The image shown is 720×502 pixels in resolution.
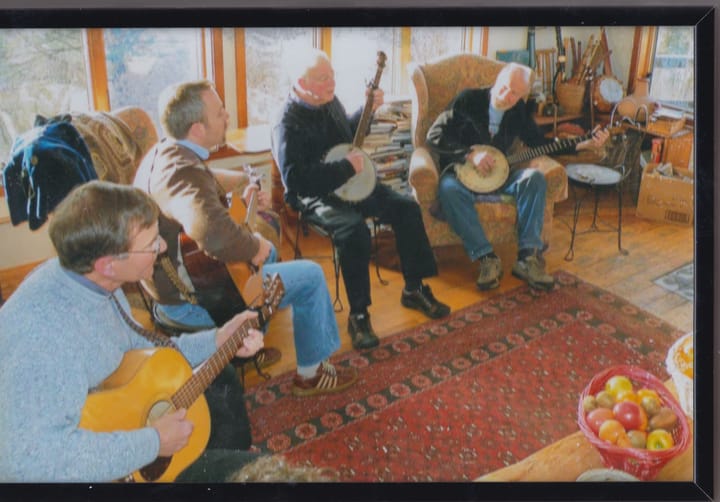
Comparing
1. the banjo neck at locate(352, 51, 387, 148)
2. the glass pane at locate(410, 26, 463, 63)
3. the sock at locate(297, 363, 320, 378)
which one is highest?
the glass pane at locate(410, 26, 463, 63)

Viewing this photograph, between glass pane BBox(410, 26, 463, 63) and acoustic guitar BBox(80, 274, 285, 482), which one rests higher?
glass pane BBox(410, 26, 463, 63)

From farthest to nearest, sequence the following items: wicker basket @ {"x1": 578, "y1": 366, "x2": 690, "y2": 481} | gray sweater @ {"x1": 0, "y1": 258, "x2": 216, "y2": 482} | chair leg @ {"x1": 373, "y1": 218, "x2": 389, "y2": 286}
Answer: chair leg @ {"x1": 373, "y1": 218, "x2": 389, "y2": 286}
wicker basket @ {"x1": 578, "y1": 366, "x2": 690, "y2": 481}
gray sweater @ {"x1": 0, "y1": 258, "x2": 216, "y2": 482}

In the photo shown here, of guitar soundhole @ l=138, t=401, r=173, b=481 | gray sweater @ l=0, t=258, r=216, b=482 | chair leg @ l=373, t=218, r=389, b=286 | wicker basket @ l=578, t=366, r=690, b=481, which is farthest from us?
chair leg @ l=373, t=218, r=389, b=286

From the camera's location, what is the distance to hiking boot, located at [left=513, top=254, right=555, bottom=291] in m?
2.31

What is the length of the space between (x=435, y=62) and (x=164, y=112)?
797 mm

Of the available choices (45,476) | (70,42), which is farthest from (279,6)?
(45,476)

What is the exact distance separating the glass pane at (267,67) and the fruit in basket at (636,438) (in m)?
1.39

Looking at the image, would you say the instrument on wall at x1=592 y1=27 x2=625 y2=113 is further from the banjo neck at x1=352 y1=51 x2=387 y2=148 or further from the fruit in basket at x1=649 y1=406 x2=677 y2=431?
the fruit in basket at x1=649 y1=406 x2=677 y2=431

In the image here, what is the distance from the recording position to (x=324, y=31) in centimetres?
213

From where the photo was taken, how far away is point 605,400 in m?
2.23

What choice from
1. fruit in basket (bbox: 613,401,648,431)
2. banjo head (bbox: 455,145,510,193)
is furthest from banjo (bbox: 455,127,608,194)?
fruit in basket (bbox: 613,401,648,431)

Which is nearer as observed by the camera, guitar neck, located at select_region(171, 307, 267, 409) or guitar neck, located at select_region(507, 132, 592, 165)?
guitar neck, located at select_region(171, 307, 267, 409)

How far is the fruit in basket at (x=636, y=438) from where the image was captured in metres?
2.14

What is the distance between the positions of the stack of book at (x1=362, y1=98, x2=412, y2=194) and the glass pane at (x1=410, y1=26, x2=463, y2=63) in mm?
142
